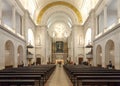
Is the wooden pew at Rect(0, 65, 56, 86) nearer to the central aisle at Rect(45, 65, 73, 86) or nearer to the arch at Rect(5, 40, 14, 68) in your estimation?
the central aisle at Rect(45, 65, 73, 86)

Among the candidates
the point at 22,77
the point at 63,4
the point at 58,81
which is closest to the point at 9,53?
the point at 58,81

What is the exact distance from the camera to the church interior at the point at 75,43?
9.34 meters

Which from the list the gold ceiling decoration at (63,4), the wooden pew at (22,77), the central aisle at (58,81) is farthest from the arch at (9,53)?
the gold ceiling decoration at (63,4)

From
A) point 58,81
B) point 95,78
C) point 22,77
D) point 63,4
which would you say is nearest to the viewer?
point 95,78

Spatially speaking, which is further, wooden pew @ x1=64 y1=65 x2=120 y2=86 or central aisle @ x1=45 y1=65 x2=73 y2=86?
central aisle @ x1=45 y1=65 x2=73 y2=86

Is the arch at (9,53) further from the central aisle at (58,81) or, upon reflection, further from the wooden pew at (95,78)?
the wooden pew at (95,78)

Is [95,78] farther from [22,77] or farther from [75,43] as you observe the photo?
[75,43]

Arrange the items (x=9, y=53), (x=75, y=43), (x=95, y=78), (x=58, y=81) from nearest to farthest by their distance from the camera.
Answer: (x=95, y=78)
(x=58, y=81)
(x=9, y=53)
(x=75, y=43)

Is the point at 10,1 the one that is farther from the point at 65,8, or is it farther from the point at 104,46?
the point at 65,8

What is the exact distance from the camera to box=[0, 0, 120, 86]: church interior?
30.6 ft

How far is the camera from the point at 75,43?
123 ft

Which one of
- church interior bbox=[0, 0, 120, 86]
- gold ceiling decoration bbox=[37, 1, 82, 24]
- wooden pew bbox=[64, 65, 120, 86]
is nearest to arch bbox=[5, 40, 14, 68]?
church interior bbox=[0, 0, 120, 86]

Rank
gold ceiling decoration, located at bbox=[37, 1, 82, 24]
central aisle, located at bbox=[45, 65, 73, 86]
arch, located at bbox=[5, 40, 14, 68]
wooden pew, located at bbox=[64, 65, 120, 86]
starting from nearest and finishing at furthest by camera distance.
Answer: wooden pew, located at bbox=[64, 65, 120, 86] → central aisle, located at bbox=[45, 65, 73, 86] → arch, located at bbox=[5, 40, 14, 68] → gold ceiling decoration, located at bbox=[37, 1, 82, 24]

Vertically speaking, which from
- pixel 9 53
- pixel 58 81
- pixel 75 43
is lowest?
pixel 58 81
